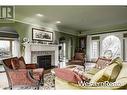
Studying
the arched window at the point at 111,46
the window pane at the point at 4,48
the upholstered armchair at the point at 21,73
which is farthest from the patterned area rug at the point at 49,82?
the arched window at the point at 111,46

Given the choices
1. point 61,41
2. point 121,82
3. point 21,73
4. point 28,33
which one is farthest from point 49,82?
point 121,82

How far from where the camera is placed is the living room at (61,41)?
8.48ft

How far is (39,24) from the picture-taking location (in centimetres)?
273

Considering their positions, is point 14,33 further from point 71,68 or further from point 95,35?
point 95,35

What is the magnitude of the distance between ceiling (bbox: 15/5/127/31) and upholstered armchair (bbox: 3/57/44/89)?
0.73 m

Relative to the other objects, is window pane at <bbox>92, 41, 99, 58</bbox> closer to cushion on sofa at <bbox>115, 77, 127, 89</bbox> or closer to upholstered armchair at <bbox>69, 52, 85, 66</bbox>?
upholstered armchair at <bbox>69, 52, 85, 66</bbox>

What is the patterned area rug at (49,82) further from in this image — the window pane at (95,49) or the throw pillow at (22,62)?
the window pane at (95,49)

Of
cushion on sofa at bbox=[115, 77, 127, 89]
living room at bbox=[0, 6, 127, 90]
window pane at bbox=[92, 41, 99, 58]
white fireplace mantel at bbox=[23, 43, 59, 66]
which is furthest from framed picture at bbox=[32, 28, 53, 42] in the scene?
cushion on sofa at bbox=[115, 77, 127, 89]

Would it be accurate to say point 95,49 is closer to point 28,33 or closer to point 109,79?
point 109,79

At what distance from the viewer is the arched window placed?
2793 millimetres

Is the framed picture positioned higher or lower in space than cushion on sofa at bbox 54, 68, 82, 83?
higher

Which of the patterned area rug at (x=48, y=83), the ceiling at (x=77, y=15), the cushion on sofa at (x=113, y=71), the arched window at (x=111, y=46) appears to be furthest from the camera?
the arched window at (x=111, y=46)
